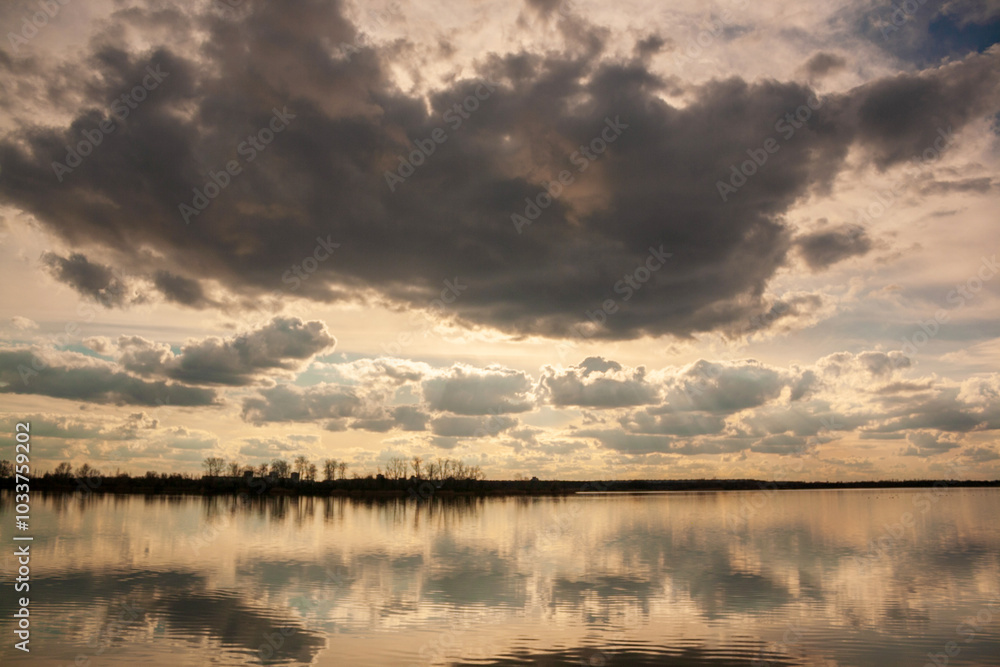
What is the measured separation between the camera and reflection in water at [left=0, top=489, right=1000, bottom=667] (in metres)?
26.3

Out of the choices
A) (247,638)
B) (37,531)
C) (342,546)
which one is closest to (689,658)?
(247,638)

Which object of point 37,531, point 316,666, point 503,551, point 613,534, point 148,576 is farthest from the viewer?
point 613,534

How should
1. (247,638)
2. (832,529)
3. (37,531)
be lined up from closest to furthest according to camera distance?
(247,638), (37,531), (832,529)

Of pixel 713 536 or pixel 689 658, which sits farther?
pixel 713 536

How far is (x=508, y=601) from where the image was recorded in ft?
118

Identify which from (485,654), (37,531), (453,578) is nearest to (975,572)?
(453,578)

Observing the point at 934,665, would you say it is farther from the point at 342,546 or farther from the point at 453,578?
the point at 342,546

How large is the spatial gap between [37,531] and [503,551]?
53.3 meters

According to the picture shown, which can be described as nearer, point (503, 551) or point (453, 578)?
point (453, 578)

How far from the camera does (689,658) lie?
25.2 m

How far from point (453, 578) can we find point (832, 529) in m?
62.3

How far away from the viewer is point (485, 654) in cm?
2586

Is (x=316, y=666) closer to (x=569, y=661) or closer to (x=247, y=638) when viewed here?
(x=247, y=638)

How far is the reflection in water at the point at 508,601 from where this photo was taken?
26.3m
